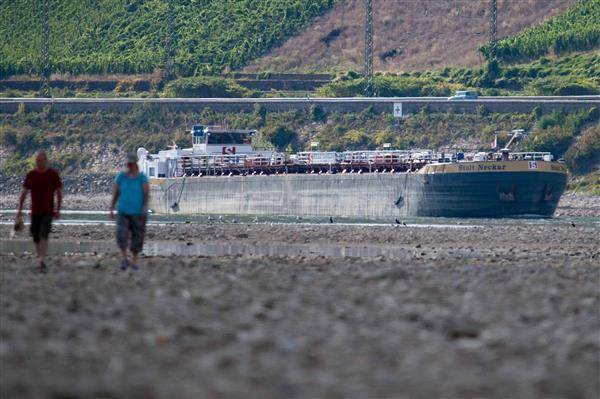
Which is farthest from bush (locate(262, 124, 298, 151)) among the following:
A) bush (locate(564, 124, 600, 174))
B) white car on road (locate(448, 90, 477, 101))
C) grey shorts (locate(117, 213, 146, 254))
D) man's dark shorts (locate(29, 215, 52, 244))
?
grey shorts (locate(117, 213, 146, 254))

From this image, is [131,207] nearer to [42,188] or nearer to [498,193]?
[42,188]

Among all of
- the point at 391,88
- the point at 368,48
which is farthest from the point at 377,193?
the point at 391,88

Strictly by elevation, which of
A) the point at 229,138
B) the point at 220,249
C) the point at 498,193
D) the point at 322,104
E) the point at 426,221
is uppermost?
the point at 322,104

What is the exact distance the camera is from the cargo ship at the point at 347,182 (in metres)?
55.1

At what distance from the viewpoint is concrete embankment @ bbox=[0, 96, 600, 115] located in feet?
289

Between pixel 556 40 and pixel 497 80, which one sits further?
pixel 556 40

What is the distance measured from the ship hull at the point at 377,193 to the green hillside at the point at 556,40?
142ft

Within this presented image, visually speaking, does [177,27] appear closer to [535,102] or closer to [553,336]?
[535,102]

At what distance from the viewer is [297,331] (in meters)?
14.1

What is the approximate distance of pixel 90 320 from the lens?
1475 cm

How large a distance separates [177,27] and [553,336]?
122469 mm

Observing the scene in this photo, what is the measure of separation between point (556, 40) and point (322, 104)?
883 inches

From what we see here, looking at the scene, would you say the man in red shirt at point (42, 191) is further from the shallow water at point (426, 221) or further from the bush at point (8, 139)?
the bush at point (8, 139)

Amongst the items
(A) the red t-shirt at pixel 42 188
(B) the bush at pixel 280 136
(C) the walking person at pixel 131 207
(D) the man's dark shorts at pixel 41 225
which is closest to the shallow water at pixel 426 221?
(D) the man's dark shorts at pixel 41 225
